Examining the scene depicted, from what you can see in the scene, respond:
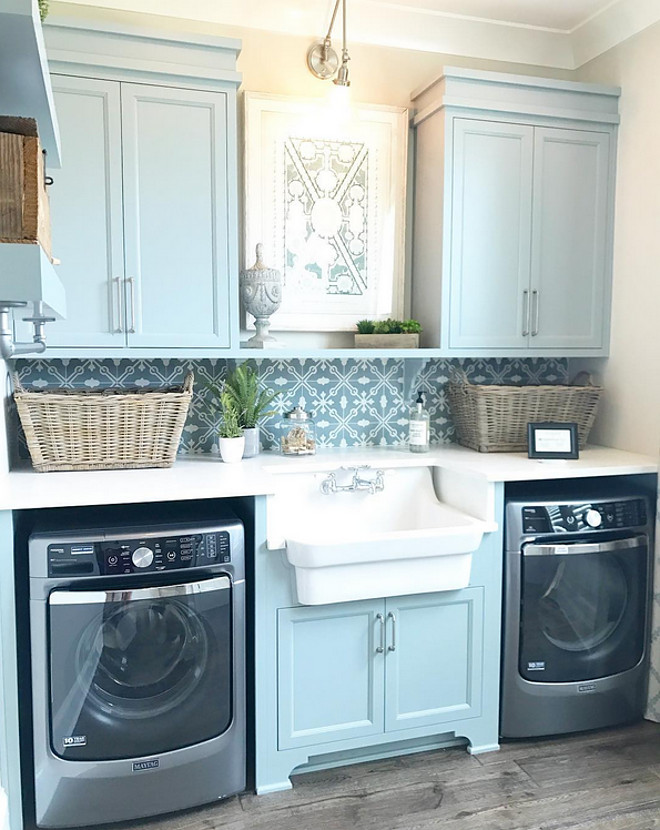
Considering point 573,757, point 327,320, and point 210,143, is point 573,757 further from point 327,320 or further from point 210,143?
point 210,143

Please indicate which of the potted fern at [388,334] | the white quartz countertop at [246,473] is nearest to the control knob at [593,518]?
the white quartz countertop at [246,473]

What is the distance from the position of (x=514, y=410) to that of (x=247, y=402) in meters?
1.06

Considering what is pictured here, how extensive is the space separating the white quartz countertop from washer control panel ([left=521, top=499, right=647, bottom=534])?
4.3 inches

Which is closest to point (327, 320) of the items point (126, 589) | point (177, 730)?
point (126, 589)

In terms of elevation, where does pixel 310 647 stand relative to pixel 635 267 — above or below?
below

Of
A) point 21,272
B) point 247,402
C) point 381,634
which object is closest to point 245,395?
point 247,402

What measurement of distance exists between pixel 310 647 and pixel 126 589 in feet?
2.04

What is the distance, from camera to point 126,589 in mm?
2045

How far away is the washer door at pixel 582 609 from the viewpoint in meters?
2.53

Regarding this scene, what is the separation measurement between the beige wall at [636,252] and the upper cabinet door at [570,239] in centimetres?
7

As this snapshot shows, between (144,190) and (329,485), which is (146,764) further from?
(144,190)

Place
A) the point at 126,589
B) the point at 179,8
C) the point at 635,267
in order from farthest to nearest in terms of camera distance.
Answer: the point at 635,267, the point at 179,8, the point at 126,589

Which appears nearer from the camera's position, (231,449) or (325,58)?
(231,449)

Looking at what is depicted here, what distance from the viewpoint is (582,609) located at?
8.52 ft
